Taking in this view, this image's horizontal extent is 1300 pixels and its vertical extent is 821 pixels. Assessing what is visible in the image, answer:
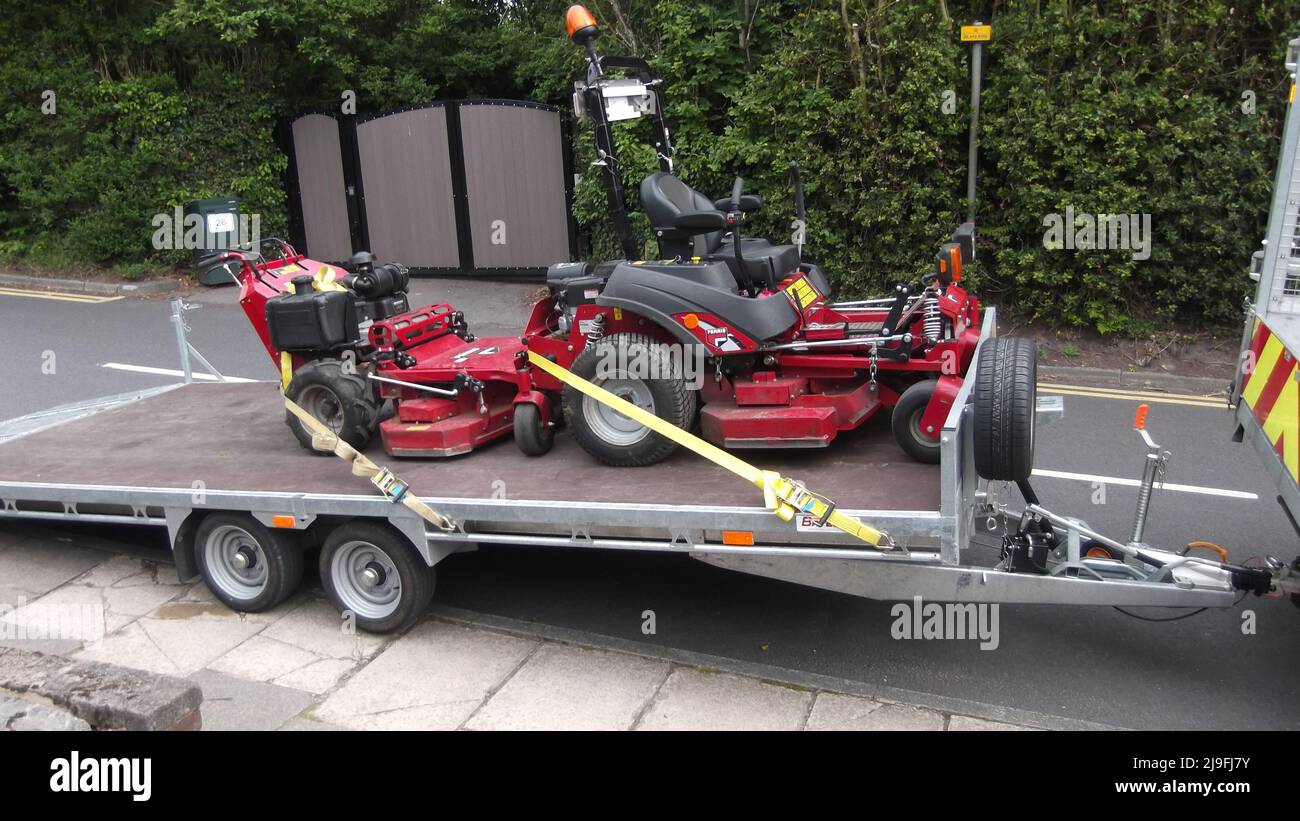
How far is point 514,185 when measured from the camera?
48.2 feet

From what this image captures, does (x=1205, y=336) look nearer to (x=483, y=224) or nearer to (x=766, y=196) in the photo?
(x=766, y=196)

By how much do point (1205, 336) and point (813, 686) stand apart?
292 inches

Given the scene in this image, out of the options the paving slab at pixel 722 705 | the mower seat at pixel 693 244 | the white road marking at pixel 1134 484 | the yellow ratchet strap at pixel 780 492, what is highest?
the mower seat at pixel 693 244

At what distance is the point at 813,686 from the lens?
4.88m

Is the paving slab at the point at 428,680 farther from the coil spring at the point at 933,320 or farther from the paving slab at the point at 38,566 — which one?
the coil spring at the point at 933,320

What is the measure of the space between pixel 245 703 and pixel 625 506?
1.98 meters

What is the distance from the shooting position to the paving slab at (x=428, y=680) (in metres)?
4.77

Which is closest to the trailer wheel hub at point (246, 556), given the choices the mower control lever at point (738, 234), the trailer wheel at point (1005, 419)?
the mower control lever at point (738, 234)

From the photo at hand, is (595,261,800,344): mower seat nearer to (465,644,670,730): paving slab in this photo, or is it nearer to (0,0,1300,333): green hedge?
(465,644,670,730): paving slab

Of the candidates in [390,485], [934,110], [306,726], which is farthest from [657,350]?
[934,110]

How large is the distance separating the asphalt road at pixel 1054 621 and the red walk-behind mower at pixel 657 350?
826 mm

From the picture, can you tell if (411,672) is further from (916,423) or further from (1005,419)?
(1005,419)

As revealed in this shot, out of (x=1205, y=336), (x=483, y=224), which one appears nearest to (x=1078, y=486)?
(x=1205, y=336)

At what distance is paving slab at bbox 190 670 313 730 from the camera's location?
15.6 feet
